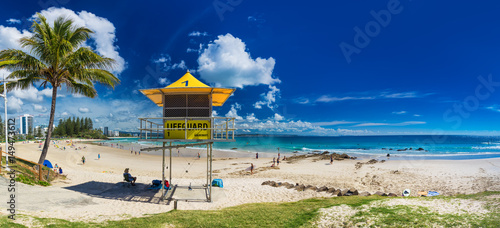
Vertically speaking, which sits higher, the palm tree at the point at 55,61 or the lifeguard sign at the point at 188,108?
the palm tree at the point at 55,61

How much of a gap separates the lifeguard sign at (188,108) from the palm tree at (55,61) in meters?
6.22

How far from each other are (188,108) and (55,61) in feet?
30.4

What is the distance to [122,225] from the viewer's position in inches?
273

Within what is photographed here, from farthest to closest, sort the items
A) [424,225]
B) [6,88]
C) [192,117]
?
1. [6,88]
2. [192,117]
3. [424,225]

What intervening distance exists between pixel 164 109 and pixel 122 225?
5.24 meters

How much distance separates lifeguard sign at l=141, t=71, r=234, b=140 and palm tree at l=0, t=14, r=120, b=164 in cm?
622

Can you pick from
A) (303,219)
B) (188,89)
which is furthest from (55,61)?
(303,219)

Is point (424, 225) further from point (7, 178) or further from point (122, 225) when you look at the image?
point (7, 178)

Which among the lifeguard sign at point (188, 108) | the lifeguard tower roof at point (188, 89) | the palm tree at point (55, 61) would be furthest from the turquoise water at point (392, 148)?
the lifeguard sign at point (188, 108)

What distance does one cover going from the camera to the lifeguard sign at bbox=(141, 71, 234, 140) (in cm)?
1061

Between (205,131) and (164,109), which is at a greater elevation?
(164,109)

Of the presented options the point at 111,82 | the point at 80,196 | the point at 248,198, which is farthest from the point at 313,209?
the point at 111,82

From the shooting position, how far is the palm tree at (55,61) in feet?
44.8

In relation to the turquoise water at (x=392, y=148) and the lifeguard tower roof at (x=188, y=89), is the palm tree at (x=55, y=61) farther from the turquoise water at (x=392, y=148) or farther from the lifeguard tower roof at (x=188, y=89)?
the turquoise water at (x=392, y=148)
